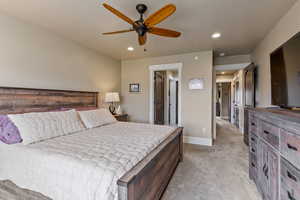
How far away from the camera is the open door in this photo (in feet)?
15.2

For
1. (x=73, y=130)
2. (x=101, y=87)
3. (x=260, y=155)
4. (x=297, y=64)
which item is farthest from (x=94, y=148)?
(x=101, y=87)

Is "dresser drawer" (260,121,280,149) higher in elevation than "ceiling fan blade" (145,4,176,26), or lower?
lower

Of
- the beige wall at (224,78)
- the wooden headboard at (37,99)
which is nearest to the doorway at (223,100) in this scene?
the beige wall at (224,78)

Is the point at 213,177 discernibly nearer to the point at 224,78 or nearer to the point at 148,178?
the point at 148,178

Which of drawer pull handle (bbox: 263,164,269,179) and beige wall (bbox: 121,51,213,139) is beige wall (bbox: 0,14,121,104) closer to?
beige wall (bbox: 121,51,213,139)

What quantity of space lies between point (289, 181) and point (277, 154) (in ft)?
0.77

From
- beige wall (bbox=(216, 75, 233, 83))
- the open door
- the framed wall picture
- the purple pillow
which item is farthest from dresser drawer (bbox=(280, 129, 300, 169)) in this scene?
beige wall (bbox=(216, 75, 233, 83))

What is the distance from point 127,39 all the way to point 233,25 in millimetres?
2022

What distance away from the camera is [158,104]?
4.88 metres

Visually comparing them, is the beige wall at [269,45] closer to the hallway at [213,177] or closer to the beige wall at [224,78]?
the hallway at [213,177]

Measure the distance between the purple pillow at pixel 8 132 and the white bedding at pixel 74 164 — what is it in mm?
87

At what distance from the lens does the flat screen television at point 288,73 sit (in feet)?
4.81

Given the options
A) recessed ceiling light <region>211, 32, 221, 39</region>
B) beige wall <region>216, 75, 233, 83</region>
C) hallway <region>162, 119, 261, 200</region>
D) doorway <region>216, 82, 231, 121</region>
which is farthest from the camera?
doorway <region>216, 82, 231, 121</region>

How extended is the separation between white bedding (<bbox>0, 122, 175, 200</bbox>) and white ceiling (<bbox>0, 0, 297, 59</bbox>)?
6.04 ft
